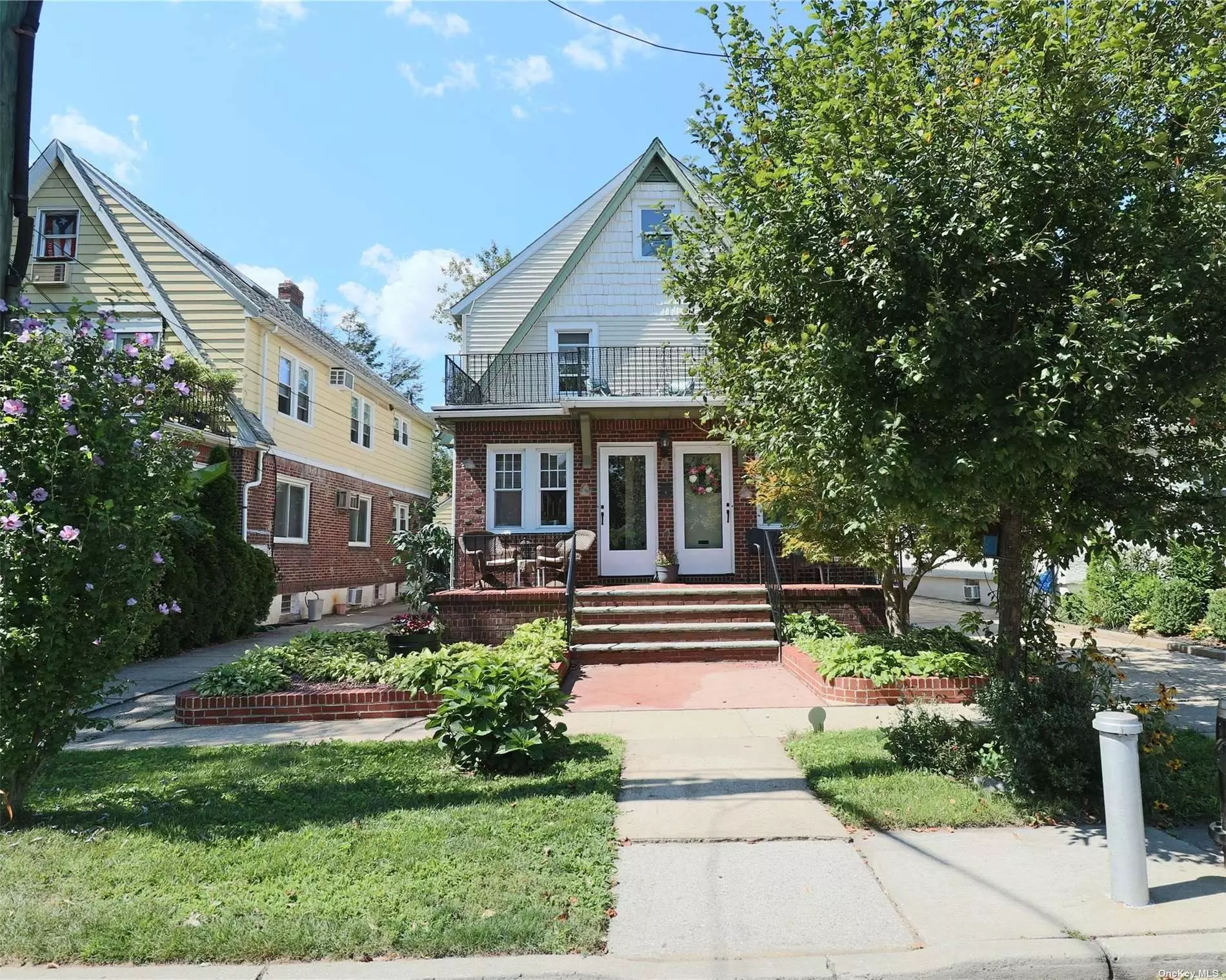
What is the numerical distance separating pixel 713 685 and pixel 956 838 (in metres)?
4.52

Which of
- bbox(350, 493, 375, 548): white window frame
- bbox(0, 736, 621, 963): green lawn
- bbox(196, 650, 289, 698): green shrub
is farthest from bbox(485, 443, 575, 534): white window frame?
bbox(350, 493, 375, 548): white window frame

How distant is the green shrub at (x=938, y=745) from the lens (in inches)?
209

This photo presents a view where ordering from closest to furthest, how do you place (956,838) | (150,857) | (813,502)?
(150,857) → (956,838) → (813,502)

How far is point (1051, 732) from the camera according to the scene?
470 cm

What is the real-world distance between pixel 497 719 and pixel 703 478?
872 cm

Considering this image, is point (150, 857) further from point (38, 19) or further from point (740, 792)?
point (38, 19)

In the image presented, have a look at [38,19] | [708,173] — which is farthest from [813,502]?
[38,19]

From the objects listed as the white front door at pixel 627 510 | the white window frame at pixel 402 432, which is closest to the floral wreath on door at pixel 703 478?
the white front door at pixel 627 510

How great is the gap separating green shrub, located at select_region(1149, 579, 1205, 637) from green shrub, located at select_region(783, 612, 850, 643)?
5203mm

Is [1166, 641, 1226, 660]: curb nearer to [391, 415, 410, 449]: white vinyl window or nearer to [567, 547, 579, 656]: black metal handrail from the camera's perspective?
[567, 547, 579, 656]: black metal handrail

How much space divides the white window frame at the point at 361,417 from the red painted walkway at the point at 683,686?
1353cm

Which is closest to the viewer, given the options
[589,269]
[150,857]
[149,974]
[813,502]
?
[149,974]

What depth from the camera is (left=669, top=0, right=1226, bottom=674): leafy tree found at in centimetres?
399

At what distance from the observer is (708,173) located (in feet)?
19.9
